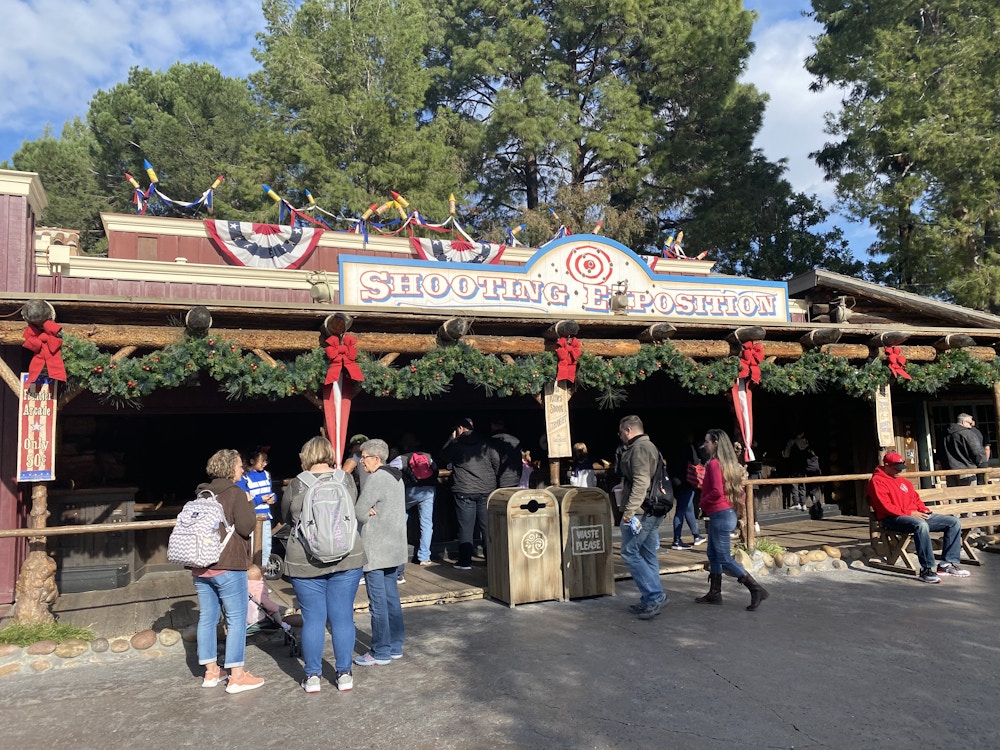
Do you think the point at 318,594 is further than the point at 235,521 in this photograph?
No

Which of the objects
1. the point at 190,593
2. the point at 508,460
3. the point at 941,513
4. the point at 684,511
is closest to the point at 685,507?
the point at 684,511

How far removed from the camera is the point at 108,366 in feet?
22.7

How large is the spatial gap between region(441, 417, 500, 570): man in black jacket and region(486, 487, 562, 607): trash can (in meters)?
1.42

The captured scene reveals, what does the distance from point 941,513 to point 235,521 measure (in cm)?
825

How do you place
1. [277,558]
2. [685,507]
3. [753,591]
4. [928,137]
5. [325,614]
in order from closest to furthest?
[325,614]
[753,591]
[277,558]
[685,507]
[928,137]

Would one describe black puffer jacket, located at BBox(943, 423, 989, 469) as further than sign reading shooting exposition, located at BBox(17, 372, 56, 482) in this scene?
Yes

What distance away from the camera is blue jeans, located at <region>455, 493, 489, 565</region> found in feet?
28.2

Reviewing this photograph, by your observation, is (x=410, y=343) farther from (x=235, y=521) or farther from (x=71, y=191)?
(x=71, y=191)

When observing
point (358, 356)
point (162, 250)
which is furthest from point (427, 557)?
point (162, 250)

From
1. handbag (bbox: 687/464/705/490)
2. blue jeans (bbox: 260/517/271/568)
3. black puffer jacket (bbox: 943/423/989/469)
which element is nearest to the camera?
blue jeans (bbox: 260/517/271/568)

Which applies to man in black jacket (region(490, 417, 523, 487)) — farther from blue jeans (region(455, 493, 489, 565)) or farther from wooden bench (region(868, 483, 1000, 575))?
wooden bench (region(868, 483, 1000, 575))

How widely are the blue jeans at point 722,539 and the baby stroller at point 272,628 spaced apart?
3.79 meters

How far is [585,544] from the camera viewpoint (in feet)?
23.8

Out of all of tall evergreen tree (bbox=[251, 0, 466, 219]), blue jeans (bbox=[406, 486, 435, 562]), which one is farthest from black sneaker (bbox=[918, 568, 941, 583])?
tall evergreen tree (bbox=[251, 0, 466, 219])
